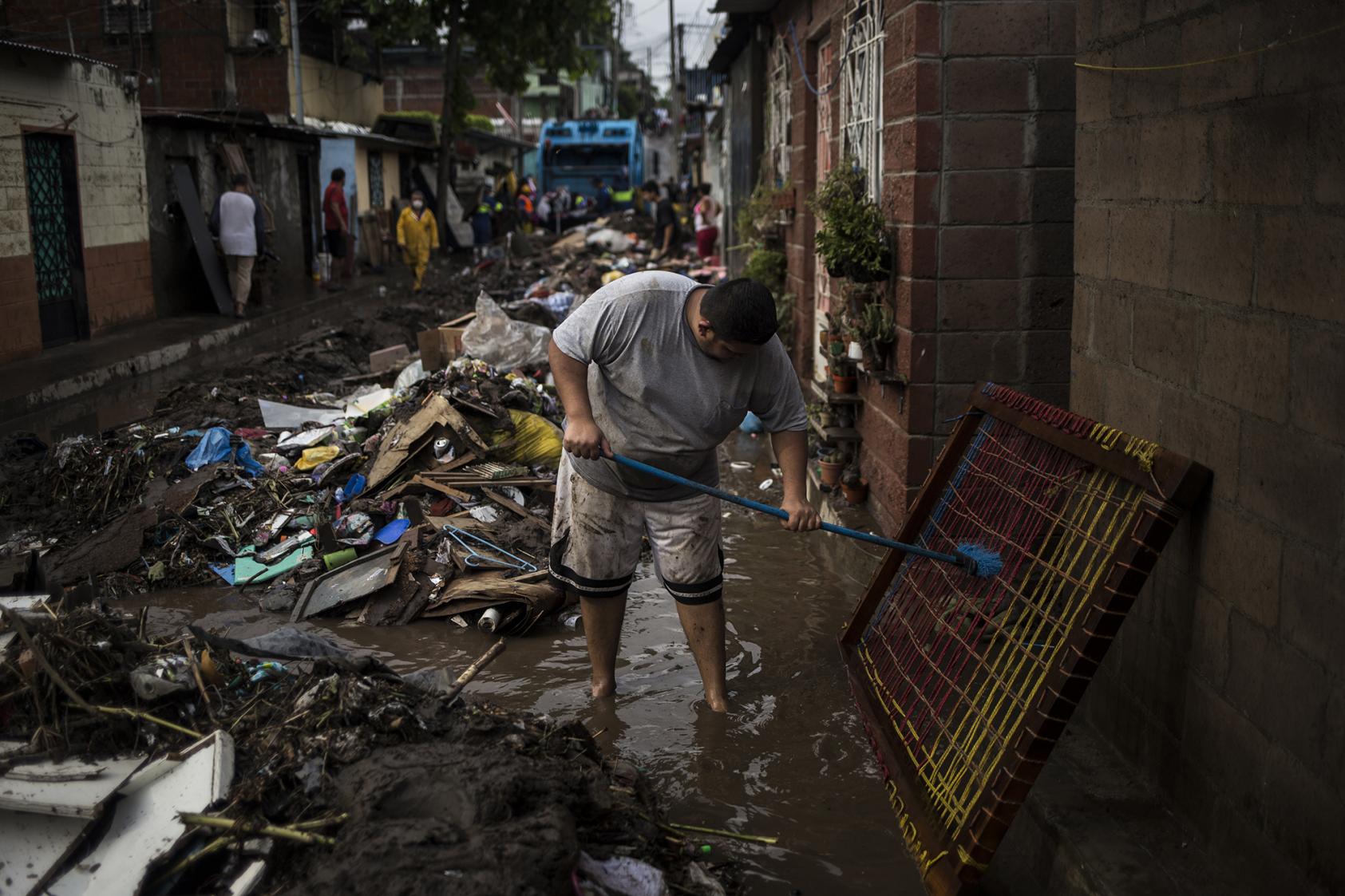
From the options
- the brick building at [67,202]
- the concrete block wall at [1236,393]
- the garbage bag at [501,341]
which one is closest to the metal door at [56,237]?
the brick building at [67,202]

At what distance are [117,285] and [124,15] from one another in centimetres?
1080

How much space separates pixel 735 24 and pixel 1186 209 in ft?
41.8

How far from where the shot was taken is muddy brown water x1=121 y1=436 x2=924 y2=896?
3969 millimetres

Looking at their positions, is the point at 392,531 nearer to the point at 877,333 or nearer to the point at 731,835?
the point at 877,333

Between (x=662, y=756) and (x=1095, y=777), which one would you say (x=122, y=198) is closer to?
(x=662, y=756)

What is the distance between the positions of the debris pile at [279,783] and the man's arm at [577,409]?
39.4 inches

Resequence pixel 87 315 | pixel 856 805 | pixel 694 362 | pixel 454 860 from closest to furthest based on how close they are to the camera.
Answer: pixel 454 860 < pixel 856 805 < pixel 694 362 < pixel 87 315

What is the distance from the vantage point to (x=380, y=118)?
32375 mm

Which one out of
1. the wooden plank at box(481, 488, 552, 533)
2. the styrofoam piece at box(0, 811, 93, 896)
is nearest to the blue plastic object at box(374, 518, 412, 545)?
the wooden plank at box(481, 488, 552, 533)

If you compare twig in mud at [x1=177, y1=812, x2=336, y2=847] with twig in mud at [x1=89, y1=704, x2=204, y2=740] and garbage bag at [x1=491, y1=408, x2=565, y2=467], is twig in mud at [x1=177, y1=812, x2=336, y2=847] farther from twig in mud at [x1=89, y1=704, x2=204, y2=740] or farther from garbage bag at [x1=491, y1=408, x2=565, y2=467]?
garbage bag at [x1=491, y1=408, x2=565, y2=467]

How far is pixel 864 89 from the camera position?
799 centimetres

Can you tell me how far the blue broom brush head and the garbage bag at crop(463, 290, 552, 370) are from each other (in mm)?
6995

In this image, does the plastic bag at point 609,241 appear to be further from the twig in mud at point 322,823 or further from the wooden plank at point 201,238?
the twig in mud at point 322,823

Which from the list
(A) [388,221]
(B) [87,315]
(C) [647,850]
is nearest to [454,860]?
(C) [647,850]
